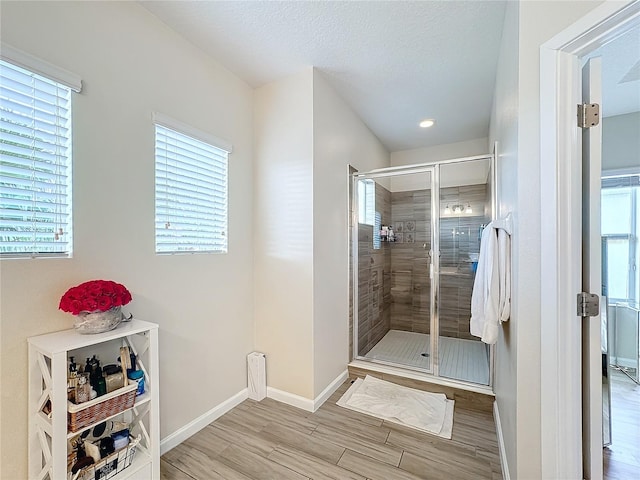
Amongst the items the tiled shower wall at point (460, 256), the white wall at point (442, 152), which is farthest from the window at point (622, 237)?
the white wall at point (442, 152)

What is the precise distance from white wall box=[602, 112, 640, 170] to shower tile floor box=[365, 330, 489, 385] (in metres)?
2.45

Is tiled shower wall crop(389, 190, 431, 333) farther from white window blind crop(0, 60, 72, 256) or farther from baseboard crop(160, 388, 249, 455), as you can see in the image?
white window blind crop(0, 60, 72, 256)

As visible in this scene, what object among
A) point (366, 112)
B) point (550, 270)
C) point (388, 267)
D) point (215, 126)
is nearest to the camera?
point (550, 270)

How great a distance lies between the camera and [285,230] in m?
2.32

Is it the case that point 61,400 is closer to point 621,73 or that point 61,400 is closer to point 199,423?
point 199,423

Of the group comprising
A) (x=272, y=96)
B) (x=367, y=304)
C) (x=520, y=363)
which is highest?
(x=272, y=96)

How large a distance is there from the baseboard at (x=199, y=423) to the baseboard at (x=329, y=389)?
2.13 feet

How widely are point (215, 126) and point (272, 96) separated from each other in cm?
62

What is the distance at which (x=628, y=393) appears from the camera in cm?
241

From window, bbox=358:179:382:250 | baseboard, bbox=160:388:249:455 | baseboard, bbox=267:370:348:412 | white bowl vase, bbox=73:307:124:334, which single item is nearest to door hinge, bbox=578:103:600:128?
window, bbox=358:179:382:250

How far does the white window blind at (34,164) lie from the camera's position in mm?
1161

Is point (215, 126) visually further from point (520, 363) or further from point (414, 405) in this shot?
point (414, 405)

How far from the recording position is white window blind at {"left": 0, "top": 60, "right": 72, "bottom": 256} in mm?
1161

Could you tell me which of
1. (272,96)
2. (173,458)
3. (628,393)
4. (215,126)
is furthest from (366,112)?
A: (628,393)
